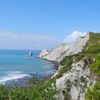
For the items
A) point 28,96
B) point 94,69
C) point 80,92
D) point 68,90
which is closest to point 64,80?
point 68,90

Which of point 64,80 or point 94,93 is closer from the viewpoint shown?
point 94,93

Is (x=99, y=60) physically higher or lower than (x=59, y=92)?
higher

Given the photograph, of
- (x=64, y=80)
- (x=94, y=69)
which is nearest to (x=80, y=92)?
(x=64, y=80)

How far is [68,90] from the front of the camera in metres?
82.8

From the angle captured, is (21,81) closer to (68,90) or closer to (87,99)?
(68,90)

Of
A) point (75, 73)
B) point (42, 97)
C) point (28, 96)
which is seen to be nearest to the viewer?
point (28, 96)

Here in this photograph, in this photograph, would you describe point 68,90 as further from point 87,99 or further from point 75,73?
point 87,99

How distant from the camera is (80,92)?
77.6 m

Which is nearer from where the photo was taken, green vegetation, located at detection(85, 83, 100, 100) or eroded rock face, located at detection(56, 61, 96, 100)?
green vegetation, located at detection(85, 83, 100, 100)

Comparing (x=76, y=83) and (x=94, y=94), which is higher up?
(x=94, y=94)

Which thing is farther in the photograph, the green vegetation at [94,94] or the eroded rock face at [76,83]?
the eroded rock face at [76,83]

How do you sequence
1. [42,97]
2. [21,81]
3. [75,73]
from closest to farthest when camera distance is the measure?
[42,97] → [75,73] → [21,81]

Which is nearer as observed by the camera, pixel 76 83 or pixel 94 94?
pixel 94 94

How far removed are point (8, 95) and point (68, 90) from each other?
19829 millimetres
